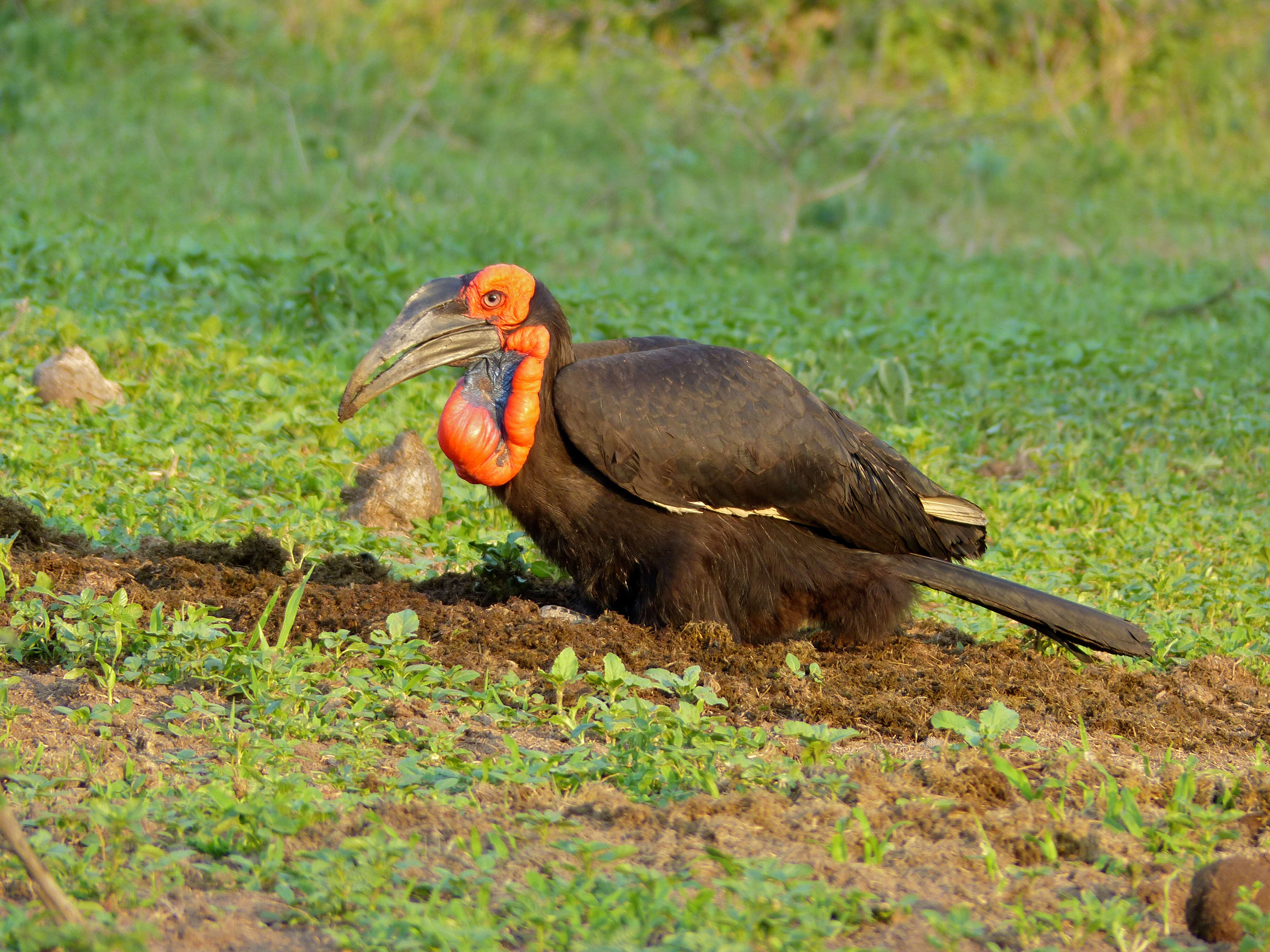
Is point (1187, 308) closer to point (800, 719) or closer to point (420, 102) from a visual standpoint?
point (420, 102)

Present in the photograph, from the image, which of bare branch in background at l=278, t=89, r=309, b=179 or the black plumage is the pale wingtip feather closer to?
the black plumage

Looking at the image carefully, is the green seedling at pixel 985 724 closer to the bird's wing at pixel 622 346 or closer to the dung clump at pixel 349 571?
the bird's wing at pixel 622 346

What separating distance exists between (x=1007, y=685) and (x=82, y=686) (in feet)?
7.41

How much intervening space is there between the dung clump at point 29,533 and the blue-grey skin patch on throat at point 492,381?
4.16 ft

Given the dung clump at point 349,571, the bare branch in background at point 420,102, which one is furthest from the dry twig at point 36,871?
the bare branch in background at point 420,102

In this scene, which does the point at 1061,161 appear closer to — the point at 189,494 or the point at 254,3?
the point at 254,3

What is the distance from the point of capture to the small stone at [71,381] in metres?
5.48

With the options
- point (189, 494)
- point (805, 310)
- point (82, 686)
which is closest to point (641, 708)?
point (82, 686)

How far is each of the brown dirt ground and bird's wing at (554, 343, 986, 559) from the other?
15.5 inches

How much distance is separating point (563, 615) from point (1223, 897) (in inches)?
86.6

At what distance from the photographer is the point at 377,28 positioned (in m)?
12.7

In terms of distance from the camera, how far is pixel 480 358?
161 inches

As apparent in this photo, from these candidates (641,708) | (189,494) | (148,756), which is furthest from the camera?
(189,494)

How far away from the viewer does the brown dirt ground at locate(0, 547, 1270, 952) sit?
245 centimetres
